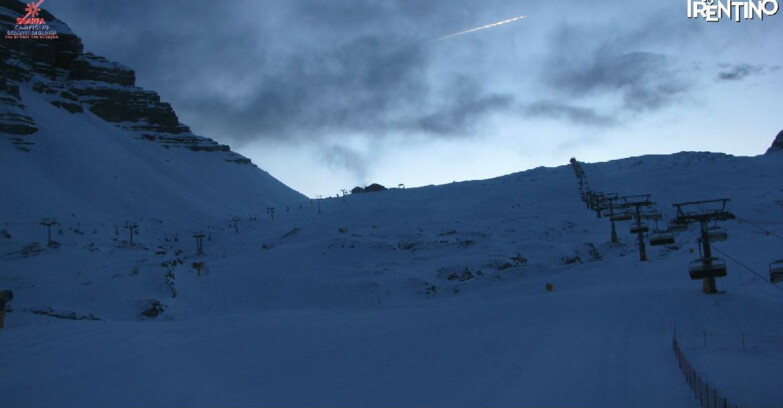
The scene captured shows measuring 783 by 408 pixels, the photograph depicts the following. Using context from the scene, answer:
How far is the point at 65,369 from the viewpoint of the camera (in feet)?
40.6

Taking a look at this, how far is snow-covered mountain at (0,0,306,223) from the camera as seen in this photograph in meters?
57.0

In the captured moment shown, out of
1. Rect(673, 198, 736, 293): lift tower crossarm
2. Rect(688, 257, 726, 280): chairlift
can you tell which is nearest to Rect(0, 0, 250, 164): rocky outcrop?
Rect(673, 198, 736, 293): lift tower crossarm

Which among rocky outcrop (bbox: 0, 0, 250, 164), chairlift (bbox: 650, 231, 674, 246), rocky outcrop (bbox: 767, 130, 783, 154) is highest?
rocky outcrop (bbox: 0, 0, 250, 164)

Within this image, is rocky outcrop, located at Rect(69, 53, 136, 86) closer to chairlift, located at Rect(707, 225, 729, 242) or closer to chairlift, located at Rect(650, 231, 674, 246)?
chairlift, located at Rect(650, 231, 674, 246)

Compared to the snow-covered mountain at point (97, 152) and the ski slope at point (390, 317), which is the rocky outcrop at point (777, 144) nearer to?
the ski slope at point (390, 317)

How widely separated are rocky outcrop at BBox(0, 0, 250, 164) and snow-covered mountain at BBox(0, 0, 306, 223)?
0.69 ft

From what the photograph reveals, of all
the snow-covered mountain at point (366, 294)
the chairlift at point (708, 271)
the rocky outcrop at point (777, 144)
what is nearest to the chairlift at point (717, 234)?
the chairlift at point (708, 271)

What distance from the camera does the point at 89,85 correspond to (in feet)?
338

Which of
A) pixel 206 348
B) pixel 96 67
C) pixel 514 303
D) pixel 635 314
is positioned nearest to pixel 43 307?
pixel 206 348

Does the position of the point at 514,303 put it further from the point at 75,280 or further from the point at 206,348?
the point at 75,280

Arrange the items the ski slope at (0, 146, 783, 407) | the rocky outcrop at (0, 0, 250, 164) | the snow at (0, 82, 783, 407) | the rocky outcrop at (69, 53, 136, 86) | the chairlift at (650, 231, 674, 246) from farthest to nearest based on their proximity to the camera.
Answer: the rocky outcrop at (69, 53, 136, 86), the rocky outcrop at (0, 0, 250, 164), the chairlift at (650, 231, 674, 246), the snow at (0, 82, 783, 407), the ski slope at (0, 146, 783, 407)

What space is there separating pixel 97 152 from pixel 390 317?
65.3m

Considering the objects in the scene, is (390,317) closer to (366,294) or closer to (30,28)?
(366,294)

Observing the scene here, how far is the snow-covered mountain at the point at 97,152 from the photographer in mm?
57000
